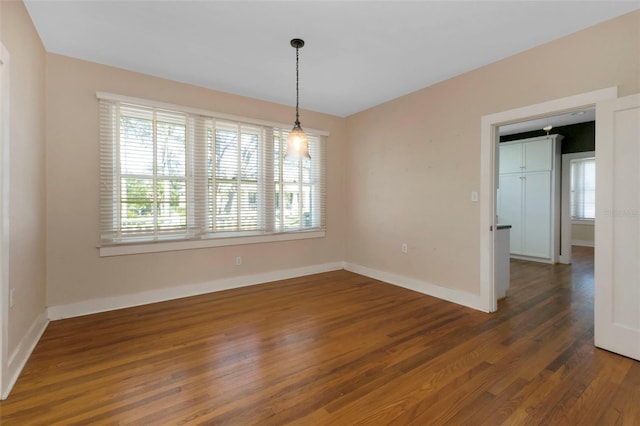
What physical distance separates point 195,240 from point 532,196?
20.9 ft

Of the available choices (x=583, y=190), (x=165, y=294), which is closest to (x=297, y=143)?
(x=165, y=294)

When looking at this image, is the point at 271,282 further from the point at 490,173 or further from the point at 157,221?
the point at 490,173

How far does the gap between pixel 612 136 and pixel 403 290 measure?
275 centimetres

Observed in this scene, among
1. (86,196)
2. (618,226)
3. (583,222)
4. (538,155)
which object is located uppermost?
(538,155)

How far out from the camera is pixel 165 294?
3682 mm

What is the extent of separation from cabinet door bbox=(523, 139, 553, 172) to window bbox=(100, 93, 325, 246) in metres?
4.51

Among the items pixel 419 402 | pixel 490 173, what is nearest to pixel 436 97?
pixel 490 173

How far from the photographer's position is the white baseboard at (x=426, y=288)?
3.45 m

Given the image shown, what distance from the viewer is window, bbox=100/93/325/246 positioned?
11.0 feet

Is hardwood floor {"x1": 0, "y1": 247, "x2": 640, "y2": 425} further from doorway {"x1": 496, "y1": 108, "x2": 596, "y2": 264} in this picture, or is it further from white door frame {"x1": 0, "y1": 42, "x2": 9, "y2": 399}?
doorway {"x1": 496, "y1": 108, "x2": 596, "y2": 264}

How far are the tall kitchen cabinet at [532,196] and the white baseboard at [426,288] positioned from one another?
344 cm

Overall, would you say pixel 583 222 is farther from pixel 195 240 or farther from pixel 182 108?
pixel 182 108

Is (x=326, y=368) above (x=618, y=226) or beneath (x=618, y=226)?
beneath

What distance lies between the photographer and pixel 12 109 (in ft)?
6.77
